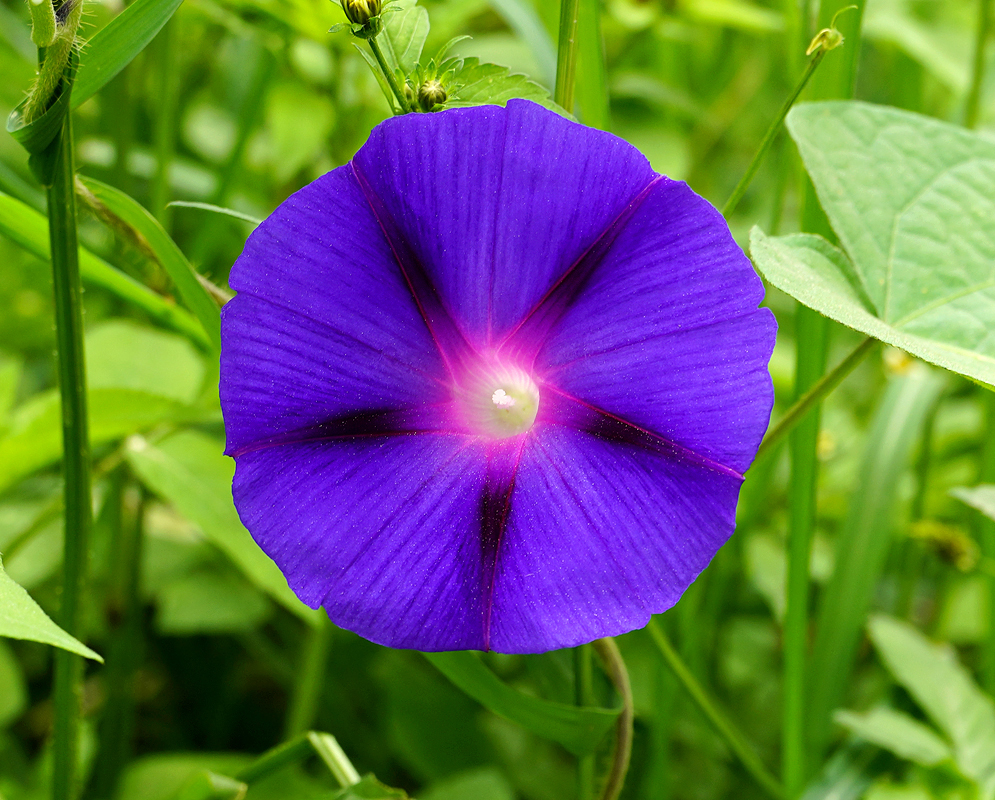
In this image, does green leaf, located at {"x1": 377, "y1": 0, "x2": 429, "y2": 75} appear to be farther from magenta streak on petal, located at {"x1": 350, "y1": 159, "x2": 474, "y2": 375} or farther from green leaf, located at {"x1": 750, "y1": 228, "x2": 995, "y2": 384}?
green leaf, located at {"x1": 750, "y1": 228, "x2": 995, "y2": 384}

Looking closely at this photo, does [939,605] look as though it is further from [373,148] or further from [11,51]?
[11,51]

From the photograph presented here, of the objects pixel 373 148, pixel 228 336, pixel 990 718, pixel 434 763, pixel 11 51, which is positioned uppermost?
pixel 11 51

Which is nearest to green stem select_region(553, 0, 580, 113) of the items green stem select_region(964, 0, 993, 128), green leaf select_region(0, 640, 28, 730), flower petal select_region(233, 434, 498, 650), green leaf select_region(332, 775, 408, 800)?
flower petal select_region(233, 434, 498, 650)

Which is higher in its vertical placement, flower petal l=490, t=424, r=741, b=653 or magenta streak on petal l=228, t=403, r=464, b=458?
magenta streak on petal l=228, t=403, r=464, b=458

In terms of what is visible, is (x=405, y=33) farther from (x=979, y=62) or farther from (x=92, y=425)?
(x=979, y=62)

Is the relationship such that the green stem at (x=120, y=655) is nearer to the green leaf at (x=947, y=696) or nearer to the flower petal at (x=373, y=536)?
the flower petal at (x=373, y=536)

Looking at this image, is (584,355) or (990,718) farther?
(990,718)

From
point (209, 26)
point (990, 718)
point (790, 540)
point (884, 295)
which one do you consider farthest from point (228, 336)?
point (209, 26)
